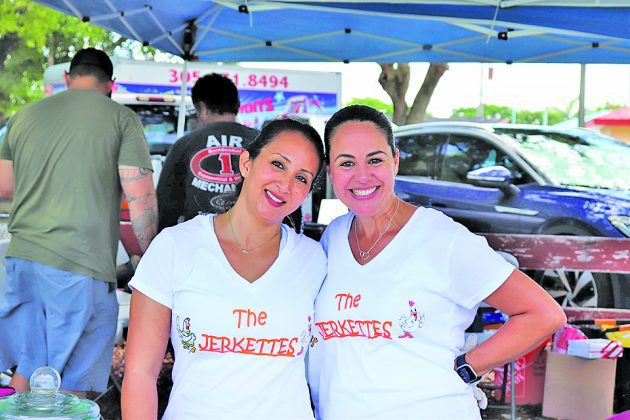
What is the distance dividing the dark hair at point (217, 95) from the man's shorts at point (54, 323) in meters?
1.15

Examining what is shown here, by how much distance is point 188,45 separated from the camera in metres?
6.04

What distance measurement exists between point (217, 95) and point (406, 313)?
248 centimetres

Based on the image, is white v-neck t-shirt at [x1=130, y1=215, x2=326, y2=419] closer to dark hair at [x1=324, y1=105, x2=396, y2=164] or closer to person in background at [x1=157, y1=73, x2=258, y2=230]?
dark hair at [x1=324, y1=105, x2=396, y2=164]

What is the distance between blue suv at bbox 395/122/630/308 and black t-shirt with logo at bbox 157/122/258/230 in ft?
9.09

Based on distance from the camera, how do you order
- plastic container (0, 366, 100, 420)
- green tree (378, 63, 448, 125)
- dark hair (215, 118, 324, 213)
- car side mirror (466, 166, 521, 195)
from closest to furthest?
plastic container (0, 366, 100, 420)
dark hair (215, 118, 324, 213)
car side mirror (466, 166, 521, 195)
green tree (378, 63, 448, 125)

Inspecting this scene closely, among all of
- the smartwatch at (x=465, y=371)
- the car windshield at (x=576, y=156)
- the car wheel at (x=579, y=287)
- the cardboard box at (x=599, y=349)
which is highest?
the car windshield at (x=576, y=156)

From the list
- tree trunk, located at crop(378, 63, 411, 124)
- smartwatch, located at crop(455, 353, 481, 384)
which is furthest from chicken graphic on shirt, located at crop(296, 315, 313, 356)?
tree trunk, located at crop(378, 63, 411, 124)

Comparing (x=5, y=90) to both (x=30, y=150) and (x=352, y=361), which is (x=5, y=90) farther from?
(x=352, y=361)

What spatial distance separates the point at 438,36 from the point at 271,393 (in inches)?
162

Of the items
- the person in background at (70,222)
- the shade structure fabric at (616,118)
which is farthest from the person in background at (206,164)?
the shade structure fabric at (616,118)

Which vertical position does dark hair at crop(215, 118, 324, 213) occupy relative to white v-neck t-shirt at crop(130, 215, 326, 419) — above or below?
above

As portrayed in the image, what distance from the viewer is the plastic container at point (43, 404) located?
60.9 inches

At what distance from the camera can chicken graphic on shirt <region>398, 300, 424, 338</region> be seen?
2.20 metres

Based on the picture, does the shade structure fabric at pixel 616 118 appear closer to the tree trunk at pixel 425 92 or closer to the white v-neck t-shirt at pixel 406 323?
the tree trunk at pixel 425 92
